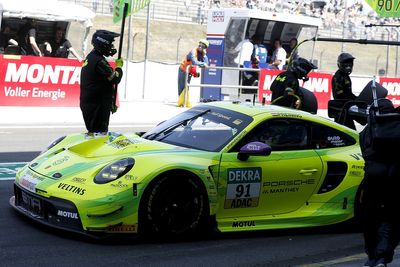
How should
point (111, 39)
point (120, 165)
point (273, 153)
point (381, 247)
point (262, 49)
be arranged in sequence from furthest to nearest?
point (262, 49) → point (111, 39) → point (273, 153) → point (120, 165) → point (381, 247)

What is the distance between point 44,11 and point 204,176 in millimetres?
16634

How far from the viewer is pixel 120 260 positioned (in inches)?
231

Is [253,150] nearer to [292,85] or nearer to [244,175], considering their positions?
[244,175]

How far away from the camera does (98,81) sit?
9055 mm

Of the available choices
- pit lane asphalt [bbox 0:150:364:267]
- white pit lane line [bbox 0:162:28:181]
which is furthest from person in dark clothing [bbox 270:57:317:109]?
white pit lane line [bbox 0:162:28:181]

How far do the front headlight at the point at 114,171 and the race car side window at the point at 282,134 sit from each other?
3.76 ft

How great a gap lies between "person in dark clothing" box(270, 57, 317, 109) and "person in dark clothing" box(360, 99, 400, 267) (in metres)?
3.91

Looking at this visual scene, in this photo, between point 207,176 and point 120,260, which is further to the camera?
point 207,176

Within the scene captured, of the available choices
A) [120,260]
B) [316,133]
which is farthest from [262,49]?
[120,260]

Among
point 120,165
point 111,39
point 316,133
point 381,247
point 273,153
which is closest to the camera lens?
point 381,247

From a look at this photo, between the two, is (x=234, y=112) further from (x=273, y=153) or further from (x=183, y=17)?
(x=183, y=17)

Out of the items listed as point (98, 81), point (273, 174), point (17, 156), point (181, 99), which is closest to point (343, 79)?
point (98, 81)

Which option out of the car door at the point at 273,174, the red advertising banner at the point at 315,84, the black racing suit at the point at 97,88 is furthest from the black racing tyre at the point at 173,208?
the red advertising banner at the point at 315,84

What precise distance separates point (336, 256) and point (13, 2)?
17.1 m
